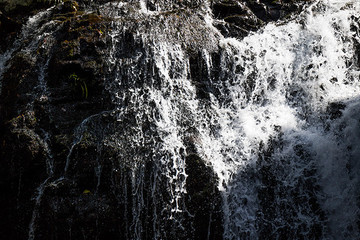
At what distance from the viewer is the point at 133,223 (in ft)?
13.5

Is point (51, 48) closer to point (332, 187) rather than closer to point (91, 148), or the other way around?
point (91, 148)

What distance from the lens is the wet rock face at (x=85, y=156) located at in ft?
13.3

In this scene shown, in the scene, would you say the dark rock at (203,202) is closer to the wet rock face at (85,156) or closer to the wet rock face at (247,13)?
the wet rock face at (85,156)

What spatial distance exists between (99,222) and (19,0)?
239 inches

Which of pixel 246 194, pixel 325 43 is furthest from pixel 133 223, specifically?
pixel 325 43

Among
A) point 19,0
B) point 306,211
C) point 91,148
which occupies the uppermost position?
point 19,0

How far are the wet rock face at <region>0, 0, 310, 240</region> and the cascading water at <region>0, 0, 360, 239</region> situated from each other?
22 millimetres

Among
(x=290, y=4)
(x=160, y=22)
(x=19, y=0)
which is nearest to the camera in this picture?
(x=160, y=22)

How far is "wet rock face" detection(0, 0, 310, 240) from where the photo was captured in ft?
13.3

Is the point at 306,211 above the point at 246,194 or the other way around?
the other way around

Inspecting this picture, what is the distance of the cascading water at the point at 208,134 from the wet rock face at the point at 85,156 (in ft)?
0.07

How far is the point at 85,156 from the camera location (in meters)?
4.29

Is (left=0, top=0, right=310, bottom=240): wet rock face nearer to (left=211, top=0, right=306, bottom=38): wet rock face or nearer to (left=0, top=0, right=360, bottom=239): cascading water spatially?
(left=0, top=0, right=360, bottom=239): cascading water

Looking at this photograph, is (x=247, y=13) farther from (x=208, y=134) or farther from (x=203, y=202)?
(x=203, y=202)
